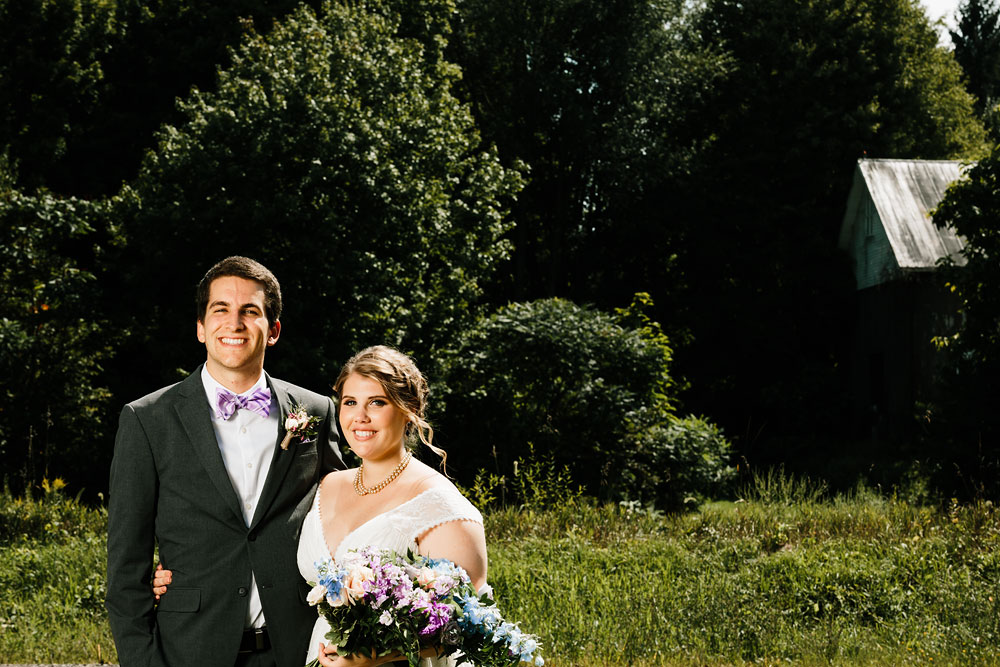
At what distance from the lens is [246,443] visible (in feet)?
11.8

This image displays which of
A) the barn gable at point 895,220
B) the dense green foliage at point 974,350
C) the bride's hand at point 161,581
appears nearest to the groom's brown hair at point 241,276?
the bride's hand at point 161,581

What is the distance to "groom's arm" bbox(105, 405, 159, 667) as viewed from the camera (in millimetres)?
3365

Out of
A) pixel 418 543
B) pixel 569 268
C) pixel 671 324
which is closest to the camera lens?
pixel 418 543

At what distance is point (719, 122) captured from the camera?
1101 inches

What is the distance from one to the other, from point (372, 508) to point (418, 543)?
24cm

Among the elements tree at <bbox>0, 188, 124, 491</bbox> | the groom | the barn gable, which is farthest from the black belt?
the barn gable

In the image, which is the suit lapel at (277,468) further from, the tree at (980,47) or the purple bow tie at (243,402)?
the tree at (980,47)

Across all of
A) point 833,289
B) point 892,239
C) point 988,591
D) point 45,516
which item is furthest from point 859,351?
point 45,516

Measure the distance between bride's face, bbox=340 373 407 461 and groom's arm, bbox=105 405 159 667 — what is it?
2.43 ft

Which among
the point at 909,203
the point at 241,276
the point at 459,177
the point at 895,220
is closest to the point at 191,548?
the point at 241,276

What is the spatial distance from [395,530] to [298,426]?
55cm

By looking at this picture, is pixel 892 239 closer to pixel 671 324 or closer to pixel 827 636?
pixel 671 324

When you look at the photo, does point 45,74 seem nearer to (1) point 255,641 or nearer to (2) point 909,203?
(1) point 255,641

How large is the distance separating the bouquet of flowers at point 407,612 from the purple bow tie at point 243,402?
76cm
